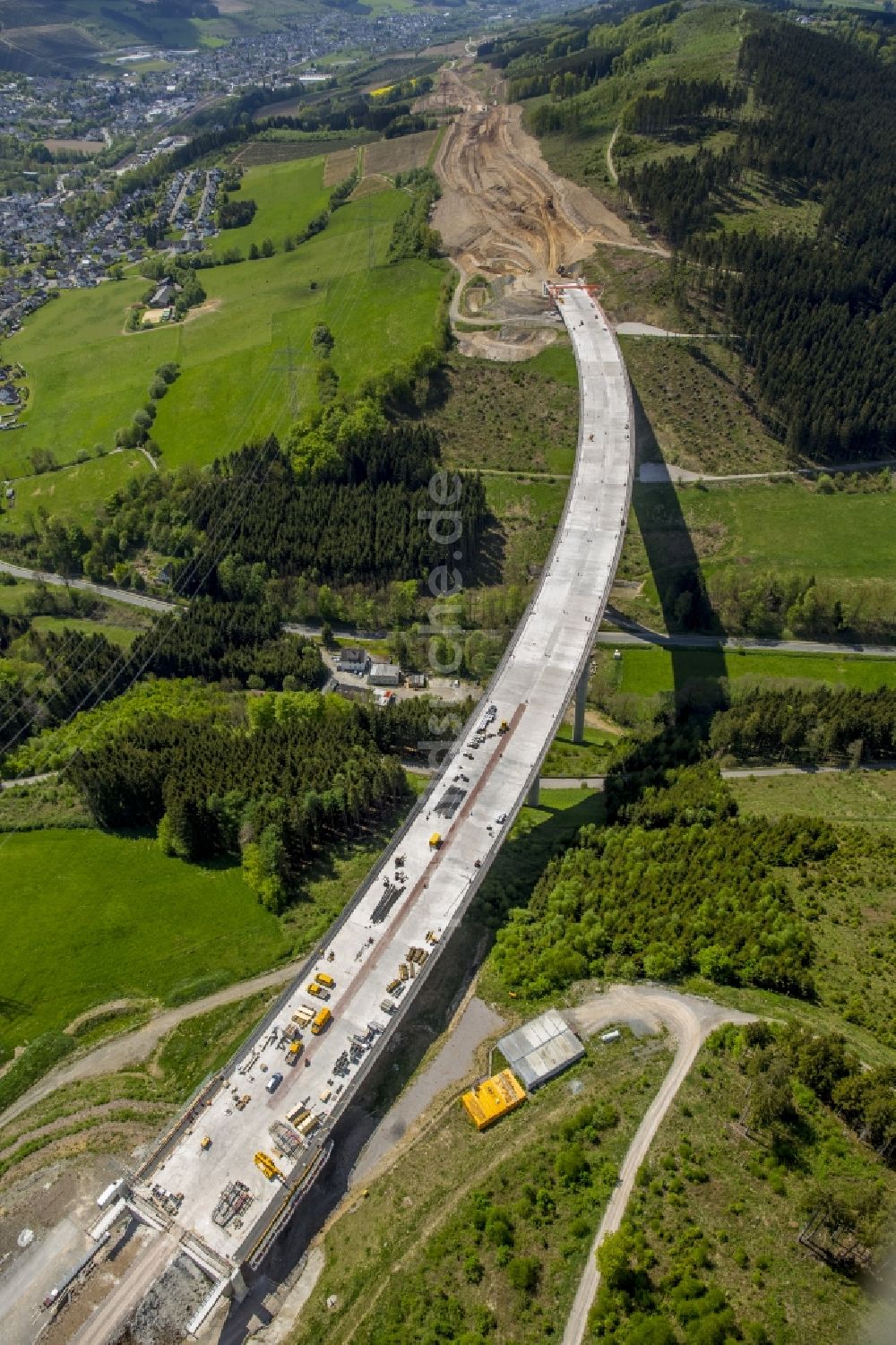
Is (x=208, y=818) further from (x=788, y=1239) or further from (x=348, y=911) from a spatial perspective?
(x=788, y=1239)

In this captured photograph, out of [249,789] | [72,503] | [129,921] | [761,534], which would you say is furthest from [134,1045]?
[72,503]

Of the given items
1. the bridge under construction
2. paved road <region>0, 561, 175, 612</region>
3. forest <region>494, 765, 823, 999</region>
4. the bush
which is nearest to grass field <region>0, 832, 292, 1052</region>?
the bridge under construction

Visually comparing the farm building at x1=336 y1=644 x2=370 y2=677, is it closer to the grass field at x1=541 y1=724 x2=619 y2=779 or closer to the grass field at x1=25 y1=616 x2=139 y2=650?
the grass field at x1=541 y1=724 x2=619 y2=779

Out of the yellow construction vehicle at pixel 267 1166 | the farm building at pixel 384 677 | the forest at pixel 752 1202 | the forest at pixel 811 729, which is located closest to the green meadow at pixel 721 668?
the forest at pixel 811 729

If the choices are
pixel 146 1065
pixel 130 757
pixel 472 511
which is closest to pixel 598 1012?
pixel 146 1065

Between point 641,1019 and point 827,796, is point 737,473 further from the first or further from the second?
point 641,1019

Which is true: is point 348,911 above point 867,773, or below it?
above

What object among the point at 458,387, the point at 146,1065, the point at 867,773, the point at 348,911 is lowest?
the point at 867,773
